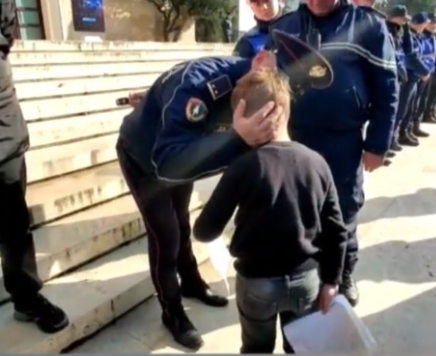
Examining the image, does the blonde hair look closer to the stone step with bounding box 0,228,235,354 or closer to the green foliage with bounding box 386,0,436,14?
the stone step with bounding box 0,228,235,354

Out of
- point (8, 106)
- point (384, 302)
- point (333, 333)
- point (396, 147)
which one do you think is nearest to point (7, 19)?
point (8, 106)

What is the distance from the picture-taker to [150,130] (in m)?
1.56

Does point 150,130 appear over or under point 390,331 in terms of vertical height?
over

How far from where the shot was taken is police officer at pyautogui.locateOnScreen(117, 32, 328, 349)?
48.5 inches

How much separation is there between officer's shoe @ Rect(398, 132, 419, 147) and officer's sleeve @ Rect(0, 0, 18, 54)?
4700 mm

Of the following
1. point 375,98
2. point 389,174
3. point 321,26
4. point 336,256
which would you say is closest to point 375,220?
point 389,174

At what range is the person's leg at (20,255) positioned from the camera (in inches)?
64.8

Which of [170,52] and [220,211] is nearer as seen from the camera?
[220,211]

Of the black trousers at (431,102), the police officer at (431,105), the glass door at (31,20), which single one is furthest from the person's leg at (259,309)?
the glass door at (31,20)

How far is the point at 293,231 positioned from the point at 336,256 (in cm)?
22

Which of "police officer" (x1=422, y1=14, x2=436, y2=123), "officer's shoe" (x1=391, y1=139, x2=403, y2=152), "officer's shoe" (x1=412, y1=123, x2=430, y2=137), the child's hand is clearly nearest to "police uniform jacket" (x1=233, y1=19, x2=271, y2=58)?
the child's hand

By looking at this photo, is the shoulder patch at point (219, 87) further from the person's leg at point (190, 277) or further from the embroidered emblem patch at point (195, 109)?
the person's leg at point (190, 277)

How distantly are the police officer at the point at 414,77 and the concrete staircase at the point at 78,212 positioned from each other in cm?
299

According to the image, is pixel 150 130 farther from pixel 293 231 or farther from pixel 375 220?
pixel 375 220
